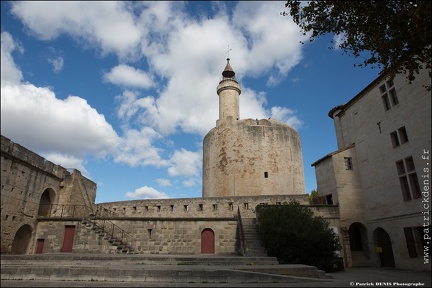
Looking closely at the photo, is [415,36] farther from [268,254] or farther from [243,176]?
[243,176]

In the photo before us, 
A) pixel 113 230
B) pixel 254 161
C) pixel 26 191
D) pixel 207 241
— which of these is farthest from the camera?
pixel 254 161

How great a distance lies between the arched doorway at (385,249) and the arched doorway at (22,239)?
1843 centimetres

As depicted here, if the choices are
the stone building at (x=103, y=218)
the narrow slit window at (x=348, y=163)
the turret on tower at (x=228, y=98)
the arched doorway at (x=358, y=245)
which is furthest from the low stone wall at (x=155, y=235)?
the turret on tower at (x=228, y=98)

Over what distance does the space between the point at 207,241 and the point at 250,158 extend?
11.6m

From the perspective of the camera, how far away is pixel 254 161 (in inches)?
998

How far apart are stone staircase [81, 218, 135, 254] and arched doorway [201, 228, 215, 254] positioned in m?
3.70

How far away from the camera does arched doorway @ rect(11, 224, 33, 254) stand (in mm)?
15072

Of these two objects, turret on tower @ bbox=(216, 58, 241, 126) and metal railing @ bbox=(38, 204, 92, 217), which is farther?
turret on tower @ bbox=(216, 58, 241, 126)

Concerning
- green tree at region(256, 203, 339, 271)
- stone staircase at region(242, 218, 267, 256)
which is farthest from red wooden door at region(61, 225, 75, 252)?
green tree at region(256, 203, 339, 271)

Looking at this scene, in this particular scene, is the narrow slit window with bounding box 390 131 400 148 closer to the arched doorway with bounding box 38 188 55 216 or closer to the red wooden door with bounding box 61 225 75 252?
the red wooden door with bounding box 61 225 75 252

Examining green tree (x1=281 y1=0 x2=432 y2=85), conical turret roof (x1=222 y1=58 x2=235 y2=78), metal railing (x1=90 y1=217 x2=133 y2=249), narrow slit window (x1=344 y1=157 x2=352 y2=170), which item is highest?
conical turret roof (x1=222 y1=58 x2=235 y2=78)

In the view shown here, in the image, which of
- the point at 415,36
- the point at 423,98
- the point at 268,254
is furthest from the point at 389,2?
the point at 268,254

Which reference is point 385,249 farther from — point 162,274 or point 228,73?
point 228,73

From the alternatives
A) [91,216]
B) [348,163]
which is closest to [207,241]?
[91,216]
